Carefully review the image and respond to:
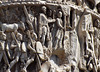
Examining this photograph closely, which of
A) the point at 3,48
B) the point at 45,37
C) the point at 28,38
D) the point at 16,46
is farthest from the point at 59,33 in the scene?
the point at 3,48

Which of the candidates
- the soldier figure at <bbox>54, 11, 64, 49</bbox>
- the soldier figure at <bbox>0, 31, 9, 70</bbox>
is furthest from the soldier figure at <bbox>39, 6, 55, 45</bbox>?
the soldier figure at <bbox>0, 31, 9, 70</bbox>

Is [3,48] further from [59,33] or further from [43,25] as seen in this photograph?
[59,33]

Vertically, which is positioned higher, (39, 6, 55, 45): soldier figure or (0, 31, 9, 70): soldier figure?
(39, 6, 55, 45): soldier figure

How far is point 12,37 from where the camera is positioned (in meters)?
9.53

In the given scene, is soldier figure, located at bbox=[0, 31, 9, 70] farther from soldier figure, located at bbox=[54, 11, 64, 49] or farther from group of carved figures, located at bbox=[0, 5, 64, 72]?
soldier figure, located at bbox=[54, 11, 64, 49]

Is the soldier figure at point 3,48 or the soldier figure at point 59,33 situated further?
the soldier figure at point 59,33

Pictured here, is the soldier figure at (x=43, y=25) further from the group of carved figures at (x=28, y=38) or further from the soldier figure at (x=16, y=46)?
the soldier figure at (x=16, y=46)

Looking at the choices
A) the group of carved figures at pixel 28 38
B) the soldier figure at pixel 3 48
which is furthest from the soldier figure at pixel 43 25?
the soldier figure at pixel 3 48

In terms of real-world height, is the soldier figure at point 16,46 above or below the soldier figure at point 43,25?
below

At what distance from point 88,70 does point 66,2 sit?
6.70 feet

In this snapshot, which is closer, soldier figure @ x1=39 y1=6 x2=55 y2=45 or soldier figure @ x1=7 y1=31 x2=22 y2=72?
soldier figure @ x1=7 y1=31 x2=22 y2=72

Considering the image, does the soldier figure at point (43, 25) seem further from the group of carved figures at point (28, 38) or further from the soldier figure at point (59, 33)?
the soldier figure at point (59, 33)

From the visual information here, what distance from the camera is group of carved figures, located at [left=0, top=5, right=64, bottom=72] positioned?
30.6 feet

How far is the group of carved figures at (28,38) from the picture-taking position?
9328 mm
